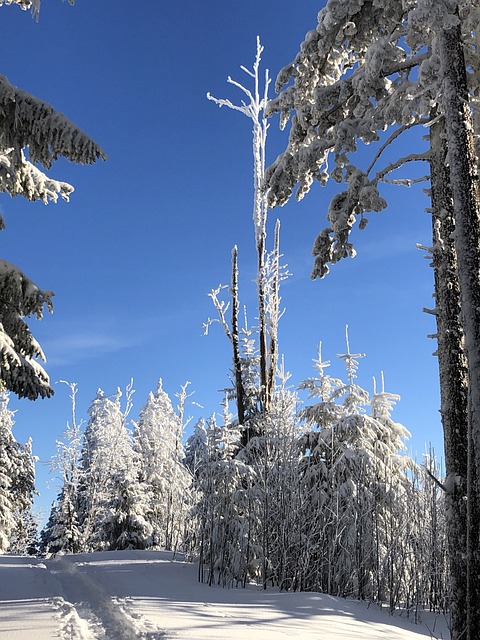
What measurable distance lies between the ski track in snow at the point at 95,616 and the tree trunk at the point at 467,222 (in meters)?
4.04

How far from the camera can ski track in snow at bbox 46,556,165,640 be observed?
6.41 metres

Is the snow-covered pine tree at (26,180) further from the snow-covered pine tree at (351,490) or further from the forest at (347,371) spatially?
the snow-covered pine tree at (351,490)

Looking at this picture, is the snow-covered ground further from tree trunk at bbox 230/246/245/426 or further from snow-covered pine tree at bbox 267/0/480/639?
tree trunk at bbox 230/246/245/426

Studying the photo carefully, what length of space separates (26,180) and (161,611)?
7568 millimetres

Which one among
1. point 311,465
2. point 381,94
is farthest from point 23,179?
point 311,465

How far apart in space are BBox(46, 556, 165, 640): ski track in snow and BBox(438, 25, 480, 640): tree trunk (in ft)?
13.3

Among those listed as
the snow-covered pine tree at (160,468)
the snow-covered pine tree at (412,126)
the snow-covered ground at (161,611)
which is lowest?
the snow-covered ground at (161,611)

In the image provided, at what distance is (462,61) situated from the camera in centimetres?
778

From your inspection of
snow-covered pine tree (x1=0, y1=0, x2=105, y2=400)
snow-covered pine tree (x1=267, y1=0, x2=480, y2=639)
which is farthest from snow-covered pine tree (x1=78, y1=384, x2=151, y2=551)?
snow-covered pine tree (x1=267, y1=0, x2=480, y2=639)

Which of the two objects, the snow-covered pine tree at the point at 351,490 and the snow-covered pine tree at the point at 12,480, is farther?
the snow-covered pine tree at the point at 12,480

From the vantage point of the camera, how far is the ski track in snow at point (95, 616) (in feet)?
21.0

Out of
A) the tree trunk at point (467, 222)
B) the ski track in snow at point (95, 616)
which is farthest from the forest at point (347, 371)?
the ski track in snow at point (95, 616)

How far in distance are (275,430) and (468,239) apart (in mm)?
8922

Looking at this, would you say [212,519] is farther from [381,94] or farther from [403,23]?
[403,23]
